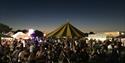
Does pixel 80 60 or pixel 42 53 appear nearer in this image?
pixel 42 53

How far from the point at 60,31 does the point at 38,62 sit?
7.60ft

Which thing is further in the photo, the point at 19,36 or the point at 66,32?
the point at 19,36

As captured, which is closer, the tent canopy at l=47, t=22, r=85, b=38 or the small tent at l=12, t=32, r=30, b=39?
the tent canopy at l=47, t=22, r=85, b=38

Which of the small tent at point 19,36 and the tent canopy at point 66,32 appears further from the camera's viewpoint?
the small tent at point 19,36

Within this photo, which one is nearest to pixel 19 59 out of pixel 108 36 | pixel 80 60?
pixel 80 60

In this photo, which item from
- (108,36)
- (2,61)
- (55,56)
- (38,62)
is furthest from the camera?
(108,36)

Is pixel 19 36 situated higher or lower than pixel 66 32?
higher

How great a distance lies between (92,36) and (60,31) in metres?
22.7

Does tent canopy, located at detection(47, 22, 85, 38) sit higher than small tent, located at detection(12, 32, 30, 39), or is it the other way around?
small tent, located at detection(12, 32, 30, 39)

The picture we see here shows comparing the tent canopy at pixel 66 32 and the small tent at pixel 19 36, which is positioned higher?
the small tent at pixel 19 36

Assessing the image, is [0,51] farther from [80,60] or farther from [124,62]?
[124,62]

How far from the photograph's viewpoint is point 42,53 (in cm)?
1412

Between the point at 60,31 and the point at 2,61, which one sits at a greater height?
the point at 60,31

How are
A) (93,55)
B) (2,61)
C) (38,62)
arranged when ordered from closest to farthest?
(38,62) → (2,61) → (93,55)
